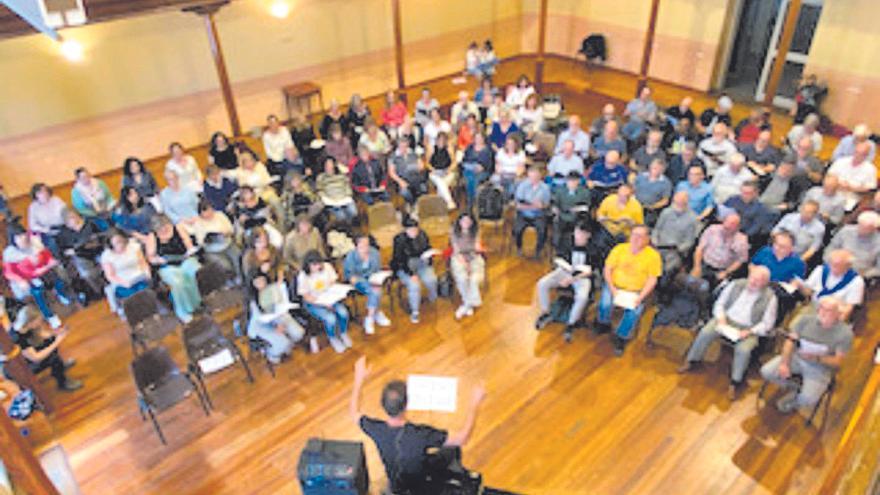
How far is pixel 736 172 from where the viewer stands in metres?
6.67

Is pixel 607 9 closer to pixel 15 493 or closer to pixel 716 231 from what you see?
pixel 716 231

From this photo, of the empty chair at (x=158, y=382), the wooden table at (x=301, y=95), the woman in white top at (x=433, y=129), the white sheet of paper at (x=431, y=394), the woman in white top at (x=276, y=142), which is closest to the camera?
the white sheet of paper at (x=431, y=394)

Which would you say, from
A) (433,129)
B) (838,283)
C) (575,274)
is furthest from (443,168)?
(838,283)

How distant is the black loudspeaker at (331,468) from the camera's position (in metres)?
4.17

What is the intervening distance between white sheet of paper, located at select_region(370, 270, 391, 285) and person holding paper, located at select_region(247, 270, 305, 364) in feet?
2.70

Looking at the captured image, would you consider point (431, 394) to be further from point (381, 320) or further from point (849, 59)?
point (849, 59)

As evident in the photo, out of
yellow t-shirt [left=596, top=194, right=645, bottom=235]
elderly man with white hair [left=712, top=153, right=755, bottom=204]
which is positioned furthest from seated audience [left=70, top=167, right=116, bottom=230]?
elderly man with white hair [left=712, top=153, right=755, bottom=204]

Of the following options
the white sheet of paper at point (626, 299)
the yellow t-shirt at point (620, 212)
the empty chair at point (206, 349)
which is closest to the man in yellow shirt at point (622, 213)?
the yellow t-shirt at point (620, 212)

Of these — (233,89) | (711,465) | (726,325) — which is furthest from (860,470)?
(233,89)

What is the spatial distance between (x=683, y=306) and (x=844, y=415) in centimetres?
152

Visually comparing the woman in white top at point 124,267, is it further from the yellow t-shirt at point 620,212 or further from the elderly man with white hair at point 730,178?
the elderly man with white hair at point 730,178

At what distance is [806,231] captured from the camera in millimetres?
5879

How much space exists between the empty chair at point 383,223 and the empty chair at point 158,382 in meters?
2.65

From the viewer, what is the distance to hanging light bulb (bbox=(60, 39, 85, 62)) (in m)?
8.16
